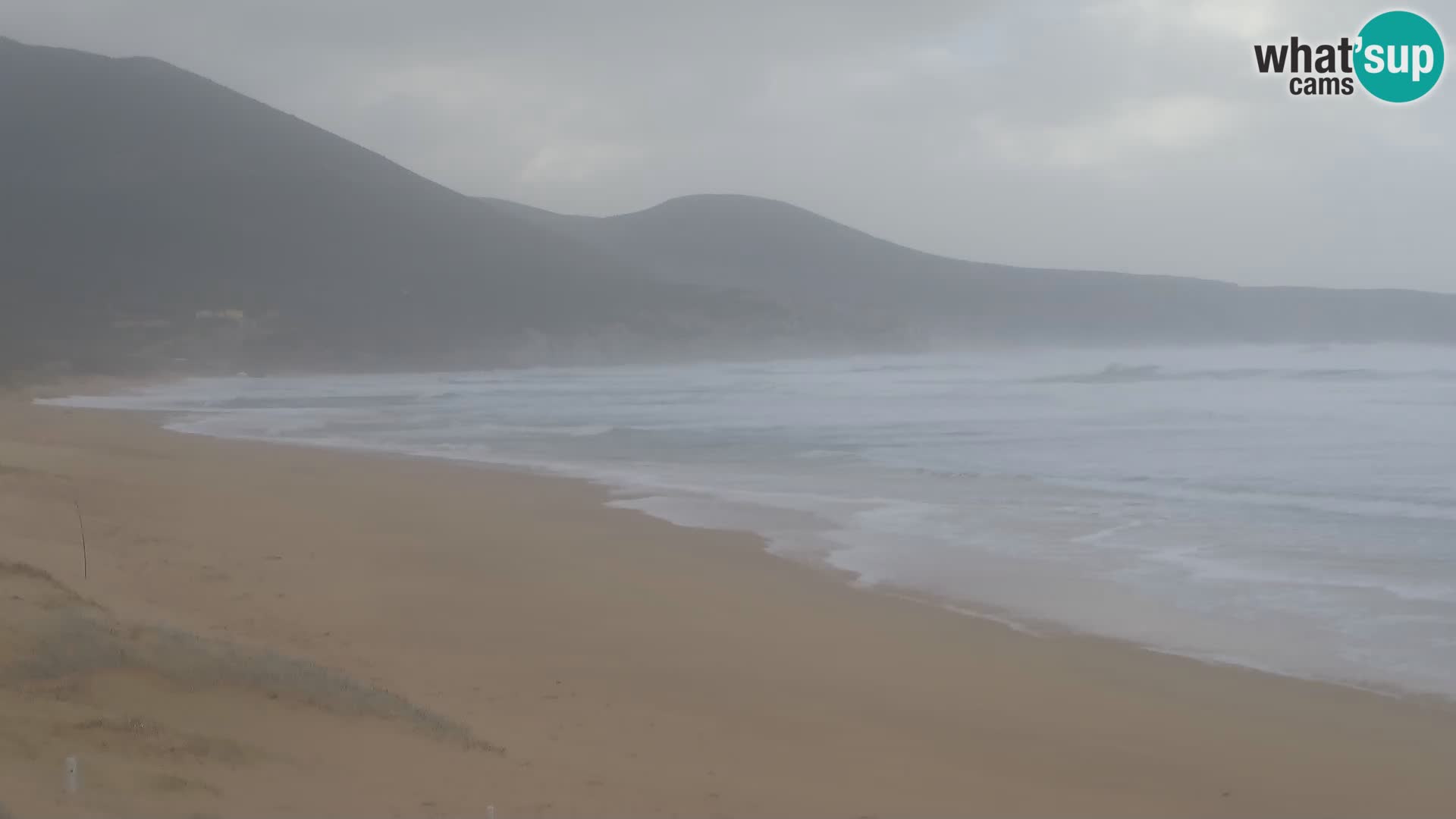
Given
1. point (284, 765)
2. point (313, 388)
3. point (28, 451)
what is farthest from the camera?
point (313, 388)

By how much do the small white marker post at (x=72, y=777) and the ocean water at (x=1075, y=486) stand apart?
17.0 feet

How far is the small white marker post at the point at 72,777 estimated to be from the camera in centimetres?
342

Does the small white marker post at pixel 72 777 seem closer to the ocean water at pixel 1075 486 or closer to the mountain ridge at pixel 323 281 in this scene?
the ocean water at pixel 1075 486

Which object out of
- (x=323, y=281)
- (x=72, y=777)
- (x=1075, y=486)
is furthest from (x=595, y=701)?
(x=323, y=281)

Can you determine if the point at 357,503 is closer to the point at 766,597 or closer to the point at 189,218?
the point at 766,597

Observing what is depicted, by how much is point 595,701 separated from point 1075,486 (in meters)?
9.12

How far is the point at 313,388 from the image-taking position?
43.3m

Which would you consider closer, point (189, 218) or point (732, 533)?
point (732, 533)

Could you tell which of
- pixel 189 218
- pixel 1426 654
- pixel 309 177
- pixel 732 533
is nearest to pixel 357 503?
pixel 732 533

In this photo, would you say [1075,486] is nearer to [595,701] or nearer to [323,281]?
[595,701]

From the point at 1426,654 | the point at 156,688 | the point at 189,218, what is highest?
the point at 189,218

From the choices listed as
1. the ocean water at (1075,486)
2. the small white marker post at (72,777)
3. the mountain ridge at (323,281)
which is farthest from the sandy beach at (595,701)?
the mountain ridge at (323,281)

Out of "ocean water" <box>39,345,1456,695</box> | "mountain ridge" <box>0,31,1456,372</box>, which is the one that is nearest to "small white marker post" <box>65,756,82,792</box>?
"ocean water" <box>39,345,1456,695</box>

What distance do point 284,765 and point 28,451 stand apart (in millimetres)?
12360
